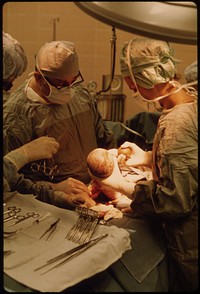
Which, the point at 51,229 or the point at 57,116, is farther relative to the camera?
the point at 57,116

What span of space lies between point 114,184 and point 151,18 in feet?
3.23

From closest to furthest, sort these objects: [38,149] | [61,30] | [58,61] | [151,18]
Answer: [151,18] < [38,149] < [58,61] < [61,30]

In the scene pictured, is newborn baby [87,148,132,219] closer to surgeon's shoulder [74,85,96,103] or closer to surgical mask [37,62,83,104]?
surgical mask [37,62,83,104]

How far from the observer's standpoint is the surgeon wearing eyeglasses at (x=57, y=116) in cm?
161

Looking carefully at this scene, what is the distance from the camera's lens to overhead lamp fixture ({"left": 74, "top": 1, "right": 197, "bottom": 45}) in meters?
0.73

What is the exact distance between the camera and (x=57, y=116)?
183cm

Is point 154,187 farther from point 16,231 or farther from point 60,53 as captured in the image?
point 60,53

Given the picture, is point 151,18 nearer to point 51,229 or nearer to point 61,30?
point 51,229

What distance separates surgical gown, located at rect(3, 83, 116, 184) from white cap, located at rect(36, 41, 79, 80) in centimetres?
20

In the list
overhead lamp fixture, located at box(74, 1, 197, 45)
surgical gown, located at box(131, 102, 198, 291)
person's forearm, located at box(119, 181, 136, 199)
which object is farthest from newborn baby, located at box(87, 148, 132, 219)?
overhead lamp fixture, located at box(74, 1, 197, 45)

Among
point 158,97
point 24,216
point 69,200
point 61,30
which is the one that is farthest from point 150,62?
point 61,30

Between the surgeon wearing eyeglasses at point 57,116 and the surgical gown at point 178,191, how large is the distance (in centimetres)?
44

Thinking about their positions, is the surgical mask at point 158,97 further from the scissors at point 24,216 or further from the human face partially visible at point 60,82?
the scissors at point 24,216

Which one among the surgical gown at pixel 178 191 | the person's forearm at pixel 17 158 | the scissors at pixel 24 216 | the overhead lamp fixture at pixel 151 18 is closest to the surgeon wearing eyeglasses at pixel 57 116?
the person's forearm at pixel 17 158
